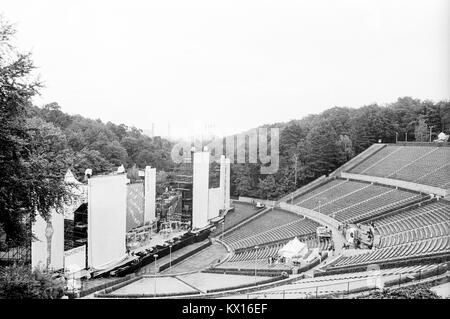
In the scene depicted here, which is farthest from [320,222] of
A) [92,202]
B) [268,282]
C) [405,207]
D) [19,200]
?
[19,200]

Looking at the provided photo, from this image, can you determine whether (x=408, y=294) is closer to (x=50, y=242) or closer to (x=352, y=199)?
(x=50, y=242)

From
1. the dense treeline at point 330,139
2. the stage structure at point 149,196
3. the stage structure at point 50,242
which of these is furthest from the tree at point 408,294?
the dense treeline at point 330,139

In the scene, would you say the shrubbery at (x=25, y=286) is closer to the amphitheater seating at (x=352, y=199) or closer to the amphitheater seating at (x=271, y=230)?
the amphitheater seating at (x=271, y=230)

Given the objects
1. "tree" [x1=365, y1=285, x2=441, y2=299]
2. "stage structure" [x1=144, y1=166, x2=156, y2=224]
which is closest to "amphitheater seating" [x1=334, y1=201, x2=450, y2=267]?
"tree" [x1=365, y1=285, x2=441, y2=299]

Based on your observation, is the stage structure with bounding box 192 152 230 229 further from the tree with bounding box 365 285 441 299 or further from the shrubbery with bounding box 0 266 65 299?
the tree with bounding box 365 285 441 299

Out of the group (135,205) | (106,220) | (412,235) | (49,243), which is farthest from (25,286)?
(135,205)
